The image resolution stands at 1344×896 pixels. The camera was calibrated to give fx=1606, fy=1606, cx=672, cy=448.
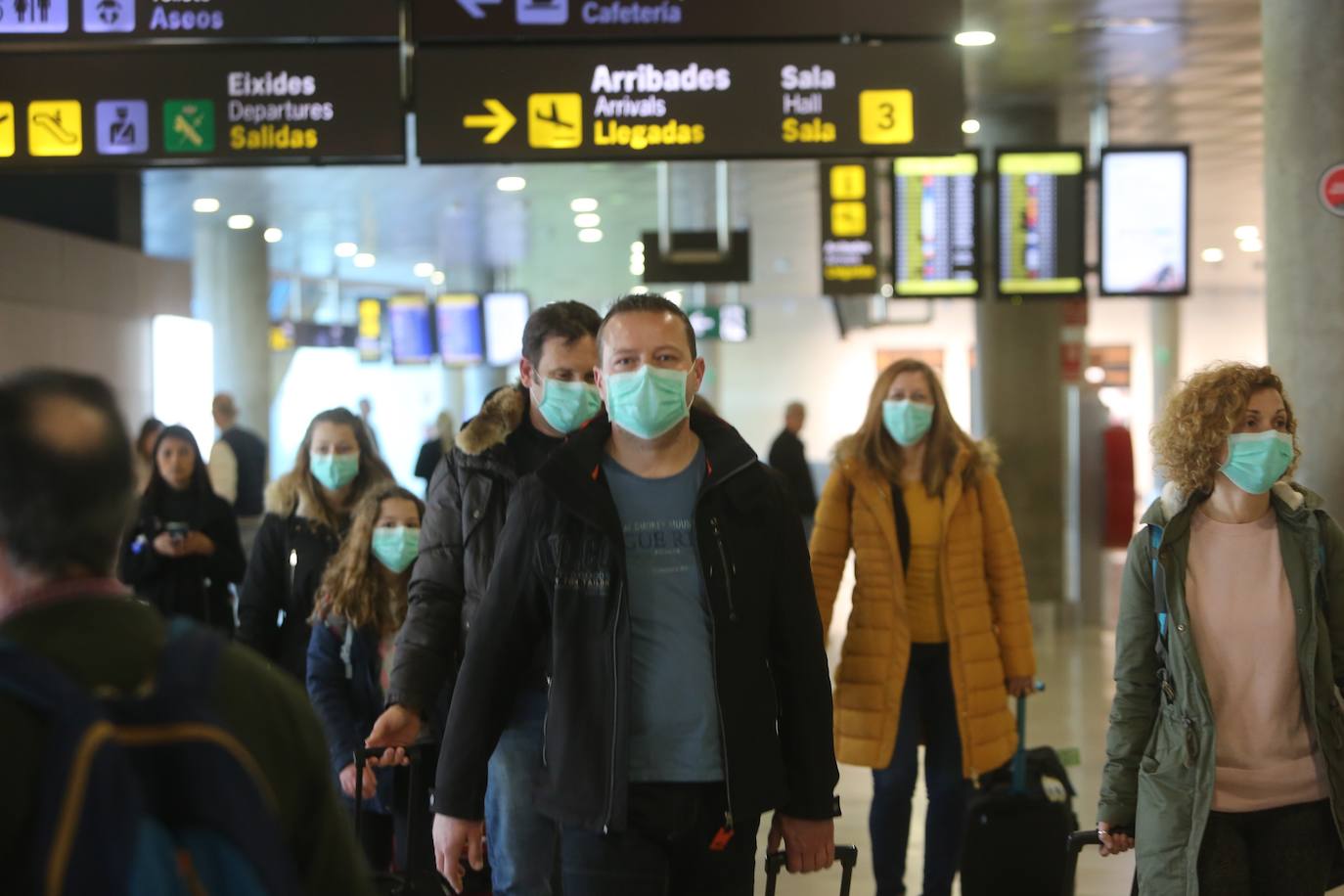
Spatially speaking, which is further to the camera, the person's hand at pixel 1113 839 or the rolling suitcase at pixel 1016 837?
the rolling suitcase at pixel 1016 837

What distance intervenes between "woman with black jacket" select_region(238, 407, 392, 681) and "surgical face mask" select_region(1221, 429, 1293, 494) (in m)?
2.76

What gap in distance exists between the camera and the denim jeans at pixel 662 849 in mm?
3061

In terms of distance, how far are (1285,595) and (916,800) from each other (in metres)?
4.39

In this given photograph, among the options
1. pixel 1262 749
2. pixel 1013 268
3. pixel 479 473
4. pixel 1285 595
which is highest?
pixel 1013 268

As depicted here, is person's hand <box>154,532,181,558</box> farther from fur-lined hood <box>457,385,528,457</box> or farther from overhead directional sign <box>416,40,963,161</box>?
fur-lined hood <box>457,385,528,457</box>

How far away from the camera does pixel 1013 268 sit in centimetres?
1138

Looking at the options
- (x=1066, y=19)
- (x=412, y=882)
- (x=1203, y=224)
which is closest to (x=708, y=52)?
(x=412, y=882)

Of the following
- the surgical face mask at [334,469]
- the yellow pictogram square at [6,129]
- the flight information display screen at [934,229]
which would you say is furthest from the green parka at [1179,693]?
the flight information display screen at [934,229]

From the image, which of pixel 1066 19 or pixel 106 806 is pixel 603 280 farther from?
pixel 106 806

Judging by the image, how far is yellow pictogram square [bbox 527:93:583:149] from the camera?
6.21 meters

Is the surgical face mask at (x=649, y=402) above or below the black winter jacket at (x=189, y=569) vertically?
above

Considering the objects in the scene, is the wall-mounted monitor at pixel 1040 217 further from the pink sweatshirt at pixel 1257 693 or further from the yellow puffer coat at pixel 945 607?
the pink sweatshirt at pixel 1257 693

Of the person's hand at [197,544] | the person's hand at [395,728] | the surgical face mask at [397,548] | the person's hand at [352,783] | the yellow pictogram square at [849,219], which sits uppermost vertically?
the yellow pictogram square at [849,219]

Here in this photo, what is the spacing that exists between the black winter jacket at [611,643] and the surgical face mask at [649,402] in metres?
0.10
